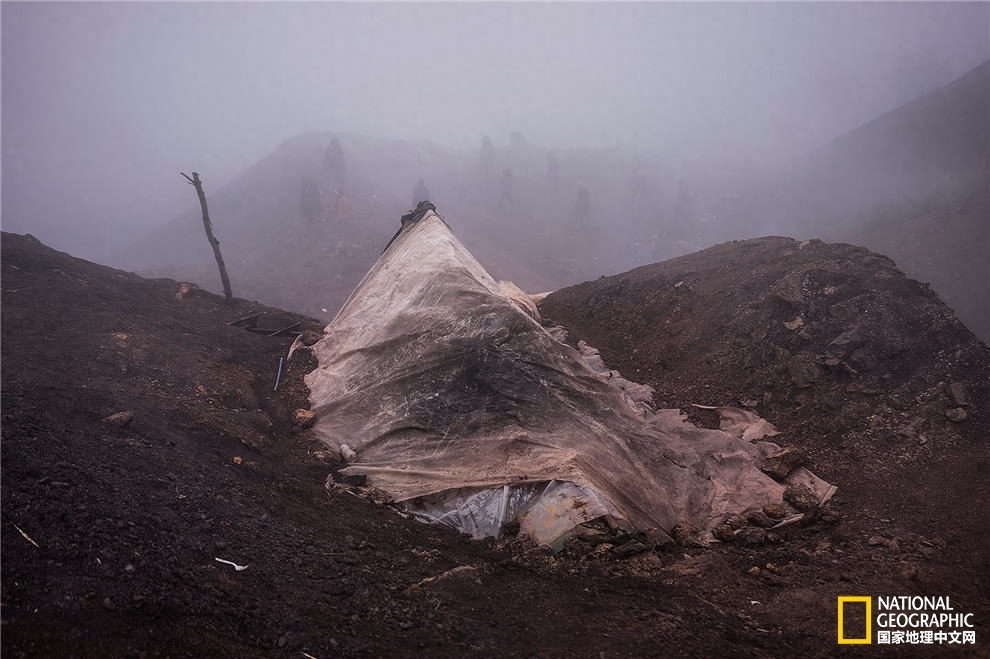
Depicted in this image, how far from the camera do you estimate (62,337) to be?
622 centimetres

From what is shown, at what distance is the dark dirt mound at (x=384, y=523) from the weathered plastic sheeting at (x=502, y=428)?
492 millimetres

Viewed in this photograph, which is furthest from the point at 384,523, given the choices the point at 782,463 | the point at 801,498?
the point at 782,463

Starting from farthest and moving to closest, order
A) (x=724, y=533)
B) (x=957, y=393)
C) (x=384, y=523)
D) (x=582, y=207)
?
(x=582, y=207) < (x=957, y=393) < (x=724, y=533) < (x=384, y=523)

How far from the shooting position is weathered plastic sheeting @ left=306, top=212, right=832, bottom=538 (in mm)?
4496

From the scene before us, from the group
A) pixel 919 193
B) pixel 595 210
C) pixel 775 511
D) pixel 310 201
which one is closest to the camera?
pixel 775 511

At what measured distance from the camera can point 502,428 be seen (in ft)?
16.1

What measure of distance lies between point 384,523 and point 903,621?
3.85m

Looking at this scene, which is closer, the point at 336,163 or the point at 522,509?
the point at 522,509

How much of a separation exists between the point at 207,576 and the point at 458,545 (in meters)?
1.87

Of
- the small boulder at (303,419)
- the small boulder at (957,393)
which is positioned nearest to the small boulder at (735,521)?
the small boulder at (957,393)

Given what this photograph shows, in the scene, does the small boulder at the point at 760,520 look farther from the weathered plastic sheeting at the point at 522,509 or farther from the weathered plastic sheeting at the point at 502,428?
the weathered plastic sheeting at the point at 522,509

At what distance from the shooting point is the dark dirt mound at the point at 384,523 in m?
2.61

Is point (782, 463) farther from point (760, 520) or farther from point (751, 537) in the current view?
point (751, 537)

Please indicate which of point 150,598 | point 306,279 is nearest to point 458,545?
point 150,598
